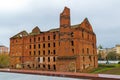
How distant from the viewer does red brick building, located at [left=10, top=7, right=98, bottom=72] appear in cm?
4338

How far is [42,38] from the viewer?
5119cm

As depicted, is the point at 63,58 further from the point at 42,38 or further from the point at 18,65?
the point at 18,65

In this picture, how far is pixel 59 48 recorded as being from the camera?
46062mm

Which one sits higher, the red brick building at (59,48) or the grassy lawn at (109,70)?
the red brick building at (59,48)

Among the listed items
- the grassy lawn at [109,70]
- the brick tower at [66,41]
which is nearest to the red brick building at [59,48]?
the brick tower at [66,41]

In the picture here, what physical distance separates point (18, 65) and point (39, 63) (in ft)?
27.2

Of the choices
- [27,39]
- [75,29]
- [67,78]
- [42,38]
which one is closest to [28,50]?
[27,39]

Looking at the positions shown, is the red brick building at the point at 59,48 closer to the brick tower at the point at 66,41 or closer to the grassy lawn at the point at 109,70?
the brick tower at the point at 66,41

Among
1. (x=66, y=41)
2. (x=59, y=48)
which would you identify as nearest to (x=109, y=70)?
(x=66, y=41)

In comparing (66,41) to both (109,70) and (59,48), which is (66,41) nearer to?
(59,48)

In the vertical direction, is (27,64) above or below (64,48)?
below

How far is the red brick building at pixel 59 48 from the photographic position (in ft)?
142

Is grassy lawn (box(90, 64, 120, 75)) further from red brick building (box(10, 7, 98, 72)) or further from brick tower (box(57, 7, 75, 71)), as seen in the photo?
brick tower (box(57, 7, 75, 71))

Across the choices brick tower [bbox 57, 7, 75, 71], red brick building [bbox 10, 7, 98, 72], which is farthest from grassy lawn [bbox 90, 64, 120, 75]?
brick tower [bbox 57, 7, 75, 71]
